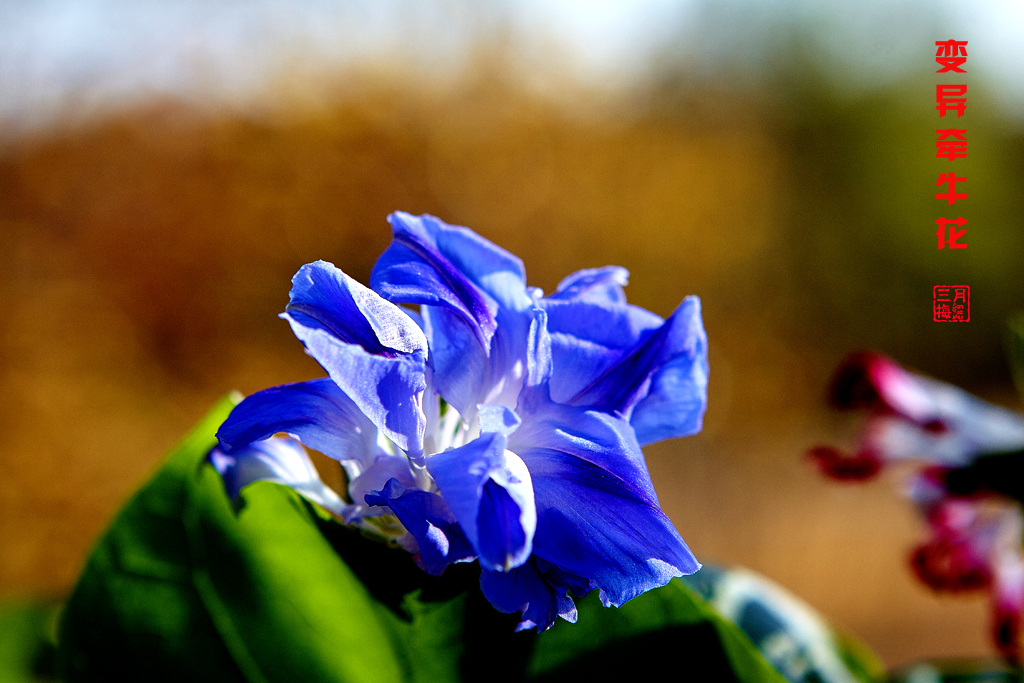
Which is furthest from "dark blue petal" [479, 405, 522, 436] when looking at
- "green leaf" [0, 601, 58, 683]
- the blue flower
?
"green leaf" [0, 601, 58, 683]

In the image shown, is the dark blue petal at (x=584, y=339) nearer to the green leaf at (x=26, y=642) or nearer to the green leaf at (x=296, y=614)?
the green leaf at (x=296, y=614)

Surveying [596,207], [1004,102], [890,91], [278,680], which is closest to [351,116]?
[596,207]

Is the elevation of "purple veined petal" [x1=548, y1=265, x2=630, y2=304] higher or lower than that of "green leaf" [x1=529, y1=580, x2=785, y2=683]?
higher

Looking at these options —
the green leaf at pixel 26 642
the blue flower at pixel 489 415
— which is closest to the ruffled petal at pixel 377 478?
the blue flower at pixel 489 415

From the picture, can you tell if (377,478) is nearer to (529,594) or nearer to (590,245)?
(529,594)

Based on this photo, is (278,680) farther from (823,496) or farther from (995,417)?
(823,496)

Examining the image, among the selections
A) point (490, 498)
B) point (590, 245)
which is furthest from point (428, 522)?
point (590, 245)

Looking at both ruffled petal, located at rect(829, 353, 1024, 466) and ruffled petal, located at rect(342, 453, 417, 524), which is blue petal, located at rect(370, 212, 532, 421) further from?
ruffled petal, located at rect(829, 353, 1024, 466)
